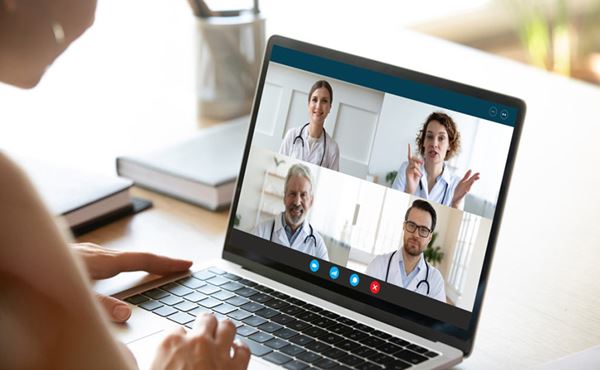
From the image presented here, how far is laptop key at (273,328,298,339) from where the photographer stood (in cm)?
112

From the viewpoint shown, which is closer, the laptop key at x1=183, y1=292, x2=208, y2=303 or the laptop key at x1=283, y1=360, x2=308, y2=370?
the laptop key at x1=283, y1=360, x2=308, y2=370

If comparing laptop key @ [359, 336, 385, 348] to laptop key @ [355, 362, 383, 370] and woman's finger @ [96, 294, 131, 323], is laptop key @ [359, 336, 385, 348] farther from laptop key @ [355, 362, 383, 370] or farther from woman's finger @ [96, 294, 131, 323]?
woman's finger @ [96, 294, 131, 323]

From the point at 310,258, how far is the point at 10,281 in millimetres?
525

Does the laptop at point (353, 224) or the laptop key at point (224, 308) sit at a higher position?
the laptop at point (353, 224)

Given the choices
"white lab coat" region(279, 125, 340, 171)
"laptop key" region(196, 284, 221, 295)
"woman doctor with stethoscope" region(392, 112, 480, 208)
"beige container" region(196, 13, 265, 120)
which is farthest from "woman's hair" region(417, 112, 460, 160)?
"beige container" region(196, 13, 265, 120)

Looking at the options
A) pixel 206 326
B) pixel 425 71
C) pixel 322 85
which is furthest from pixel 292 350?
pixel 425 71

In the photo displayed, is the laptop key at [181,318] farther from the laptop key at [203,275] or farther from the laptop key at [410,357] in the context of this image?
the laptop key at [410,357]

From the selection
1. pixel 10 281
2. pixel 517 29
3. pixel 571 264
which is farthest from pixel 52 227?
pixel 517 29

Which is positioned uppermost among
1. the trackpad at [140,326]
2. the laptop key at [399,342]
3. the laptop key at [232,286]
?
the laptop key at [399,342]

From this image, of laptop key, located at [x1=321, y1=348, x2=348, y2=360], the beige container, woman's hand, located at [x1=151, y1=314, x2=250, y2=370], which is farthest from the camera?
the beige container

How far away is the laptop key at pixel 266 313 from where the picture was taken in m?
1.17

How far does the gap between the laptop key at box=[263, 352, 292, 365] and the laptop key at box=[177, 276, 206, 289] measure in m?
0.20

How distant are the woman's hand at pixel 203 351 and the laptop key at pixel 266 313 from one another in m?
0.15

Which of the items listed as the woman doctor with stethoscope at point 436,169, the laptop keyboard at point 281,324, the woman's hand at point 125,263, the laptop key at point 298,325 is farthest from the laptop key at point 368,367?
the woman's hand at point 125,263
